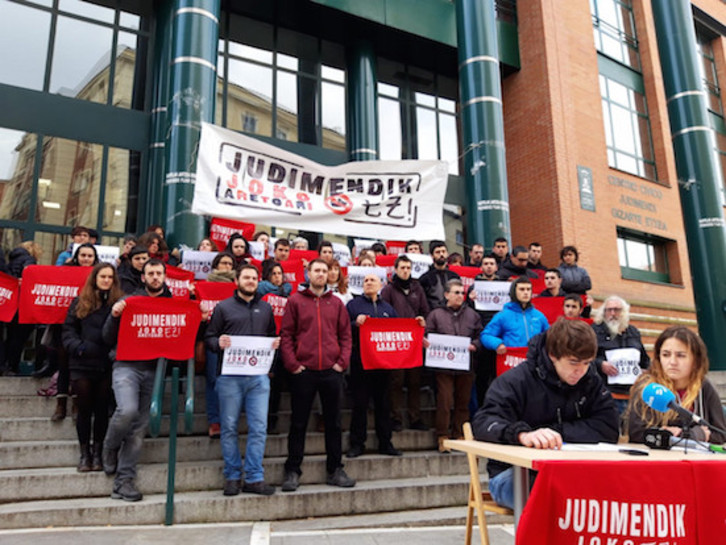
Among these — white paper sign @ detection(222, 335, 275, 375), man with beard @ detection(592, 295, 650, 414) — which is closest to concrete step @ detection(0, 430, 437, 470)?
white paper sign @ detection(222, 335, 275, 375)

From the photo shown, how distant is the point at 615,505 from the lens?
2.37 m

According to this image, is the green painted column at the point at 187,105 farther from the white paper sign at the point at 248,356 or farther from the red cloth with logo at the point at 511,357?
the red cloth with logo at the point at 511,357

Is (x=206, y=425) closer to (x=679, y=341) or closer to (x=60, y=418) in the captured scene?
(x=60, y=418)

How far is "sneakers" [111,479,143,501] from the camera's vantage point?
506cm

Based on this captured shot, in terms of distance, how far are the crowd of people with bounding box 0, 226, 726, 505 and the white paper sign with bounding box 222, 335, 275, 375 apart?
0.28 feet

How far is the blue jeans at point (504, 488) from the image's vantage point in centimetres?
324

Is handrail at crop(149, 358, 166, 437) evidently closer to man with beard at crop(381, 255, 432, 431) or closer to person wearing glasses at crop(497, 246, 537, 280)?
man with beard at crop(381, 255, 432, 431)

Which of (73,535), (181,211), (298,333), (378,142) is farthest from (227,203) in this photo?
(378,142)

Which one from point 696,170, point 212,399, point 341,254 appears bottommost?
point 212,399

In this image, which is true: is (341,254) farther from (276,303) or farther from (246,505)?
(246,505)

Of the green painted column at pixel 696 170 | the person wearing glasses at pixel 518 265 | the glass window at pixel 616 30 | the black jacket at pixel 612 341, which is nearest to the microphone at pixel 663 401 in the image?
the black jacket at pixel 612 341

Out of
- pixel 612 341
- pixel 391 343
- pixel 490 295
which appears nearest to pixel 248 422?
pixel 391 343

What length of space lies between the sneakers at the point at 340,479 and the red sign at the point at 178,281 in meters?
3.26

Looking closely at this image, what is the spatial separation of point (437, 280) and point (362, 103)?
9.26 m
